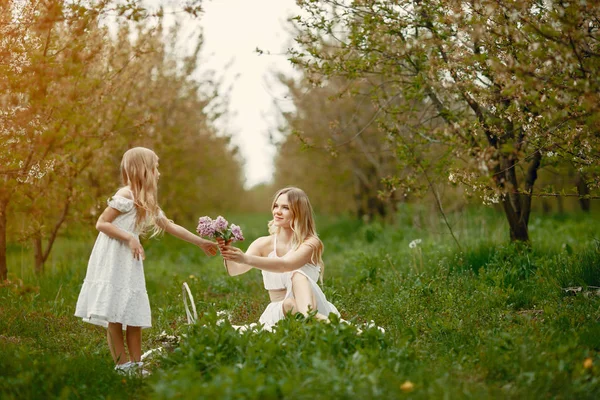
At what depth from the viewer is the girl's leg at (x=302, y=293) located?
17.1ft

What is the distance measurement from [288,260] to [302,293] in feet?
1.01

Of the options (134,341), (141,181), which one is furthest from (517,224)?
(134,341)

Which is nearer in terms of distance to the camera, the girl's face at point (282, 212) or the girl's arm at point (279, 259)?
the girl's arm at point (279, 259)

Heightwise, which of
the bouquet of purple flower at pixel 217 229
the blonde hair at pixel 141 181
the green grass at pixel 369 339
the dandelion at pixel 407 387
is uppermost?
the blonde hair at pixel 141 181

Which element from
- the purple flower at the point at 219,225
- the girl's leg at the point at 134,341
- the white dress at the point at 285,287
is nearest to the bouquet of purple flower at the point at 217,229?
the purple flower at the point at 219,225

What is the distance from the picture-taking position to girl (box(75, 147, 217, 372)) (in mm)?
4734

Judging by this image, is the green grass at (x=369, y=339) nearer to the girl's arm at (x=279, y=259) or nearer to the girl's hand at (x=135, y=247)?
the girl's arm at (x=279, y=259)

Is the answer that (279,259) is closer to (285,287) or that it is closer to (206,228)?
(285,287)

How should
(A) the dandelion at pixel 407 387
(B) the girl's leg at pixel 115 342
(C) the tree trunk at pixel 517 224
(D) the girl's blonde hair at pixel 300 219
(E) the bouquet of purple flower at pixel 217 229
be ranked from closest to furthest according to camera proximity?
(A) the dandelion at pixel 407 387, (B) the girl's leg at pixel 115 342, (E) the bouquet of purple flower at pixel 217 229, (D) the girl's blonde hair at pixel 300 219, (C) the tree trunk at pixel 517 224

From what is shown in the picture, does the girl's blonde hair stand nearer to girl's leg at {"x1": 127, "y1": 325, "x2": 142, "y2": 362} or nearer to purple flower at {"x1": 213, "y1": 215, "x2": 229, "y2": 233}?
purple flower at {"x1": 213, "y1": 215, "x2": 229, "y2": 233}

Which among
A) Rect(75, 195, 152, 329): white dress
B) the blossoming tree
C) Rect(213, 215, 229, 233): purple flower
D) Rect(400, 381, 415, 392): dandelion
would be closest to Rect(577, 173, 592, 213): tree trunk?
the blossoming tree

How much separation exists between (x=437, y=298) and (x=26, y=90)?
4.48 metres

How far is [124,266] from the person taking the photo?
191 inches

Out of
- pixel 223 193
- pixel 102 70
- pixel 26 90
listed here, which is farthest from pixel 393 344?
pixel 223 193
